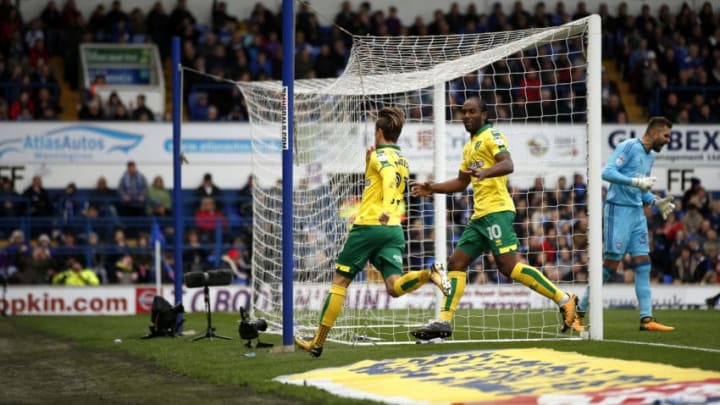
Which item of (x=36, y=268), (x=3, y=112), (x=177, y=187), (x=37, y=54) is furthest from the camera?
(x=37, y=54)

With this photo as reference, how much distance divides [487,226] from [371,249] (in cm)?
126

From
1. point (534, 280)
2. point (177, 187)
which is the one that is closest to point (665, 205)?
point (534, 280)

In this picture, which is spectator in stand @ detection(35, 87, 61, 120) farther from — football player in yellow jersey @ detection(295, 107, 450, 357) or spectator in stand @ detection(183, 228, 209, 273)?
football player in yellow jersey @ detection(295, 107, 450, 357)

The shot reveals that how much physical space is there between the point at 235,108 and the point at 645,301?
50.5 ft

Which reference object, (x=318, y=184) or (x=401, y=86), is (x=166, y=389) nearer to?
(x=401, y=86)

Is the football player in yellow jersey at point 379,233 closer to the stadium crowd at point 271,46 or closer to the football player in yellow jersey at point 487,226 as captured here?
the football player in yellow jersey at point 487,226

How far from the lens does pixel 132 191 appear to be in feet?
84.0

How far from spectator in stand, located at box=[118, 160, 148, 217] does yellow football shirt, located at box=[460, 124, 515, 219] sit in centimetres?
1481

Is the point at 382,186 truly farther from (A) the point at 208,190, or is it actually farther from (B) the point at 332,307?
(A) the point at 208,190

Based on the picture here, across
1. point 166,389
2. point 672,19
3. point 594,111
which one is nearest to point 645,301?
point 594,111

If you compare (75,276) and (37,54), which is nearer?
(75,276)

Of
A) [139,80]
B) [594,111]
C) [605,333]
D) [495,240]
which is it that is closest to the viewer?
[495,240]

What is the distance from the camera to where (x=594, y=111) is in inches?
495

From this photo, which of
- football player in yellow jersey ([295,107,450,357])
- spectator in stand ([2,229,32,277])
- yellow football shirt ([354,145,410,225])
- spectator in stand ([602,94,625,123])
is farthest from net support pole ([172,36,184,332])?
spectator in stand ([602,94,625,123])
